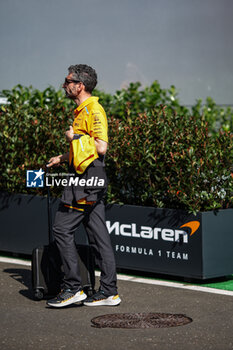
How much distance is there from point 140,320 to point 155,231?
166 cm

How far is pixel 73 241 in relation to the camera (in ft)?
20.4

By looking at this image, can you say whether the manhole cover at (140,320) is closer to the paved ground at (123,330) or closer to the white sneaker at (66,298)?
the paved ground at (123,330)

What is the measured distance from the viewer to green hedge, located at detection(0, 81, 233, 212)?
7172 mm

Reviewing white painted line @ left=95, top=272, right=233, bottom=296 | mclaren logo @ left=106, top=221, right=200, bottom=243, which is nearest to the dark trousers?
white painted line @ left=95, top=272, right=233, bottom=296

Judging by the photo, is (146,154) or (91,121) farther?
(146,154)

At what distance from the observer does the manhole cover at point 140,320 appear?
18.6ft

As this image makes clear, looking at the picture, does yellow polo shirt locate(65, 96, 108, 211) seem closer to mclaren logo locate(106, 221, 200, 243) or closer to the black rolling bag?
→ the black rolling bag

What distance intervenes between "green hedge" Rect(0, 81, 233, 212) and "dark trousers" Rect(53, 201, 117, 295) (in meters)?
1.15

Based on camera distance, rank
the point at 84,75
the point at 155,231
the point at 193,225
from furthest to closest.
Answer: the point at 155,231 < the point at 193,225 < the point at 84,75

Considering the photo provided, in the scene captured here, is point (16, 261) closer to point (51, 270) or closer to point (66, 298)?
point (51, 270)

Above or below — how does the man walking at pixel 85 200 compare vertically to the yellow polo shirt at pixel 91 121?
below

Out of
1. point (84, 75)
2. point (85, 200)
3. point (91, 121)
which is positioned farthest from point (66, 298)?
point (84, 75)

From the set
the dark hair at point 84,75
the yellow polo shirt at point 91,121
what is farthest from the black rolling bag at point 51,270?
the dark hair at point 84,75

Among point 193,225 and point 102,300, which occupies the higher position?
point 193,225
